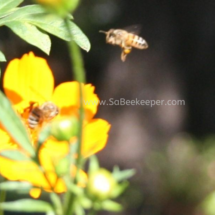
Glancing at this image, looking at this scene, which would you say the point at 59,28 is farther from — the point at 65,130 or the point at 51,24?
the point at 65,130

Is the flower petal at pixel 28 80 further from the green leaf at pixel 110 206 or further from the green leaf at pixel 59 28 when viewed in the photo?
the green leaf at pixel 110 206

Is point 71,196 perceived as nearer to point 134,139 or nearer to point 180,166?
point 180,166

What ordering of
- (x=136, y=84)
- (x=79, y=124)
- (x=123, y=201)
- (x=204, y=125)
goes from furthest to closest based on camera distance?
(x=204, y=125) < (x=136, y=84) < (x=123, y=201) < (x=79, y=124)

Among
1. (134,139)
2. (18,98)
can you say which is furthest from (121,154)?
(18,98)

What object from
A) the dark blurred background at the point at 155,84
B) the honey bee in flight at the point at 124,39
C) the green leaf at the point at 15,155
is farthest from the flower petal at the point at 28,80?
the dark blurred background at the point at 155,84

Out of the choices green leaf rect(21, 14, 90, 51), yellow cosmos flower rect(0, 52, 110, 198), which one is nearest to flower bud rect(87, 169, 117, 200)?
yellow cosmos flower rect(0, 52, 110, 198)

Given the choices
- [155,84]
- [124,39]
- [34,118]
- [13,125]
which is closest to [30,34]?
[34,118]
